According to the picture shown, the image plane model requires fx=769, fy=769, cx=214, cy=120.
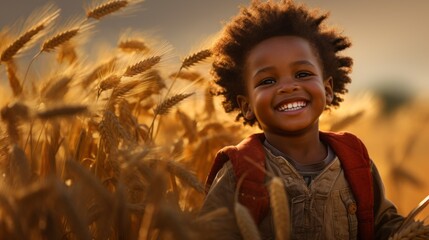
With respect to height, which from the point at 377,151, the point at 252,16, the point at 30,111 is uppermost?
the point at 252,16

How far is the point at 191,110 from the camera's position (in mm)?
4430

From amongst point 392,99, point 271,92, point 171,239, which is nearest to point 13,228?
point 171,239

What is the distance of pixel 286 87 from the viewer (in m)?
2.87

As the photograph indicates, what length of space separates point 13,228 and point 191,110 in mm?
2724

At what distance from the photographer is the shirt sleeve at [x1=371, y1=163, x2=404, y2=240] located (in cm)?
287

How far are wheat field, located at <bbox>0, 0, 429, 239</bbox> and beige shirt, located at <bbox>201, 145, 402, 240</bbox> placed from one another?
0.39 feet

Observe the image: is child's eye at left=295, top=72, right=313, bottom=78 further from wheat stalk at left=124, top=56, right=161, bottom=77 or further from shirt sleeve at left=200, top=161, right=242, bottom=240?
wheat stalk at left=124, top=56, right=161, bottom=77

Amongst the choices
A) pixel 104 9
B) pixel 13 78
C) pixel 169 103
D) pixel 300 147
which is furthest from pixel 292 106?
pixel 13 78

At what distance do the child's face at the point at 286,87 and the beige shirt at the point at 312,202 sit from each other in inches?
6.0

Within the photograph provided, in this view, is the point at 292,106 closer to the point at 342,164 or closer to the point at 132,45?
the point at 342,164

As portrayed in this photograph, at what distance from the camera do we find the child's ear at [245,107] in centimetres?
322

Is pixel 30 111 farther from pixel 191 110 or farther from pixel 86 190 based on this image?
pixel 191 110

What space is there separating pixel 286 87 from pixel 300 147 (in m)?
0.26

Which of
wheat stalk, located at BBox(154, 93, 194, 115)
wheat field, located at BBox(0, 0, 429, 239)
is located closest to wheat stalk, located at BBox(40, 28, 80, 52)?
wheat field, located at BBox(0, 0, 429, 239)
